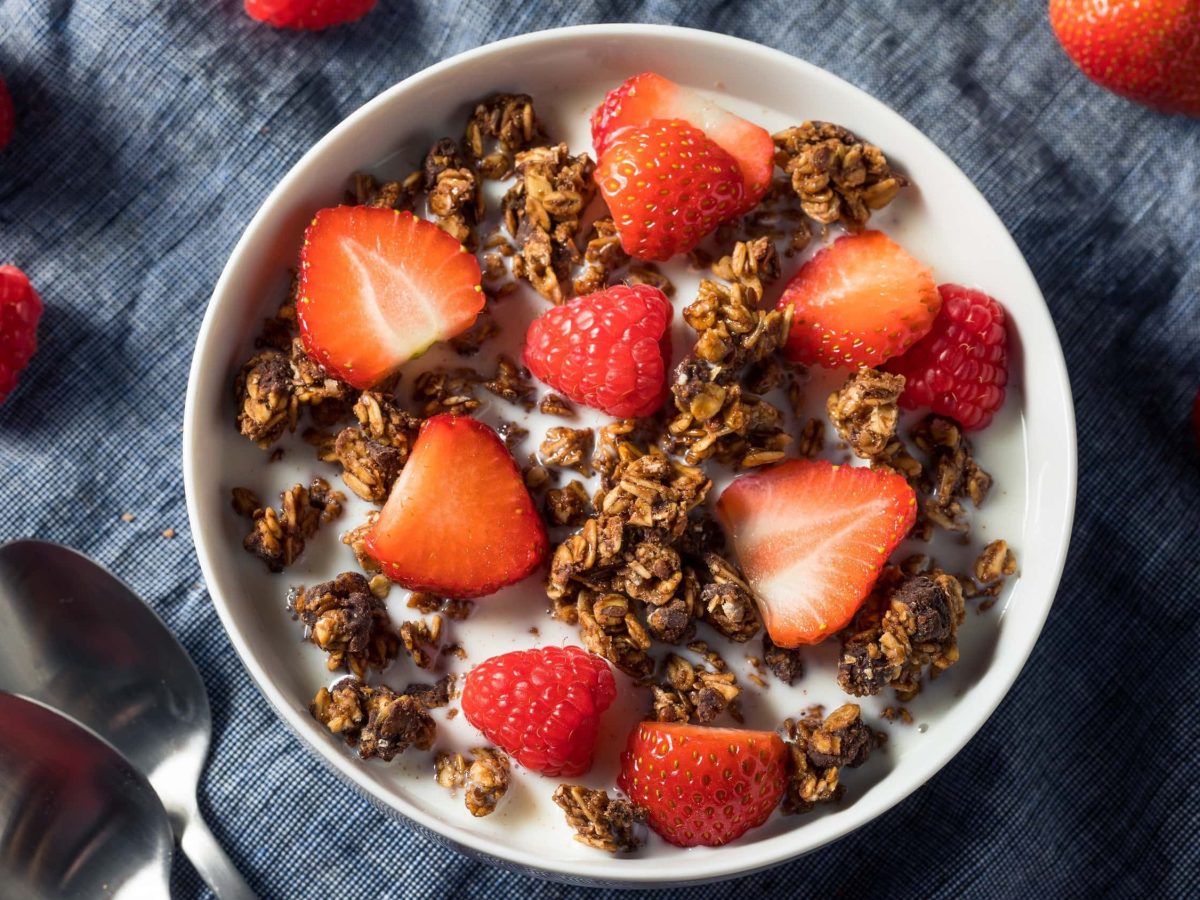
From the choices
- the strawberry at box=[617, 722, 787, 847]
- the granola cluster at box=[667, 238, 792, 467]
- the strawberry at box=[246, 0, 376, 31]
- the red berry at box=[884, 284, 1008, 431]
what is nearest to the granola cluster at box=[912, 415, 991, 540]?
the red berry at box=[884, 284, 1008, 431]

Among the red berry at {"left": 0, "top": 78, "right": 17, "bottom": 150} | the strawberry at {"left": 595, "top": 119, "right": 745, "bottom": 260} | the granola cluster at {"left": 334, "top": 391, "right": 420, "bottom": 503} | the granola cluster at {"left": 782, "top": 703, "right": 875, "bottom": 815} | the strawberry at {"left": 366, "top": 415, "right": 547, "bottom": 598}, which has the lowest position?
the granola cluster at {"left": 782, "top": 703, "right": 875, "bottom": 815}

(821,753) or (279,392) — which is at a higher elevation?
(279,392)

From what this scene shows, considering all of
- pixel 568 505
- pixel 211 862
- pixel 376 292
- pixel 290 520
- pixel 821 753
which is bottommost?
pixel 821 753

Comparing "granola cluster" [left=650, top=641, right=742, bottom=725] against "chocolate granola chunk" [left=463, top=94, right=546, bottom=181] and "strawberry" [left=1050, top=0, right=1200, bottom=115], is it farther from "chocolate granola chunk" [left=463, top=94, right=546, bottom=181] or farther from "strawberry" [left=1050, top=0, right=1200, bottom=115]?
"strawberry" [left=1050, top=0, right=1200, bottom=115]

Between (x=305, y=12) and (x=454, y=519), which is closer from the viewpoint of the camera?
(x=454, y=519)

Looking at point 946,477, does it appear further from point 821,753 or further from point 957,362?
point 821,753

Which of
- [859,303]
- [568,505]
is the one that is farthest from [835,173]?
[568,505]

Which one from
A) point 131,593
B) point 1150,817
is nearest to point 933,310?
point 1150,817

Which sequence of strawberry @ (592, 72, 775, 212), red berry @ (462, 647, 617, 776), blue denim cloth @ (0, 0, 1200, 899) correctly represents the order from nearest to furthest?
red berry @ (462, 647, 617, 776) → strawberry @ (592, 72, 775, 212) → blue denim cloth @ (0, 0, 1200, 899)
